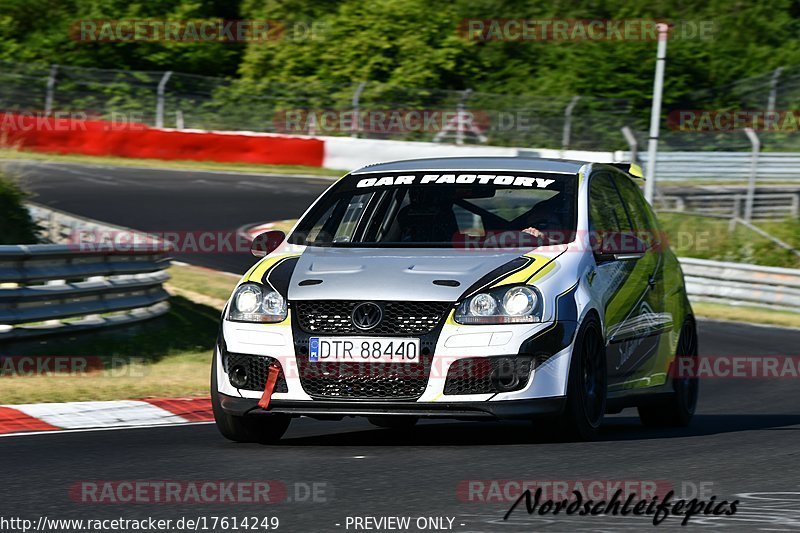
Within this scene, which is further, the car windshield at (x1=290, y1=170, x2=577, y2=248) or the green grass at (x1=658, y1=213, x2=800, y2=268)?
the green grass at (x1=658, y1=213, x2=800, y2=268)

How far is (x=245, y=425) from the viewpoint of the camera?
780cm

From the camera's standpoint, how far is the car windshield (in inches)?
323

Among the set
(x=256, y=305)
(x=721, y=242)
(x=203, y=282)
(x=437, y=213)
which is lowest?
(x=721, y=242)

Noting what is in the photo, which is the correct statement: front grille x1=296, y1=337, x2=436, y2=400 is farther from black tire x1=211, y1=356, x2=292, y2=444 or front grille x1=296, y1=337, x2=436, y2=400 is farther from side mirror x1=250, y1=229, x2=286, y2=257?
side mirror x1=250, y1=229, x2=286, y2=257

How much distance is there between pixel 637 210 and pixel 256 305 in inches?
113

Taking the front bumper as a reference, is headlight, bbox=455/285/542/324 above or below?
above

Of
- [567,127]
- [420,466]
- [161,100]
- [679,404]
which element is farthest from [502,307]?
[161,100]

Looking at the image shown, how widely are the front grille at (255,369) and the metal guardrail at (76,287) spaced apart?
13.5 feet

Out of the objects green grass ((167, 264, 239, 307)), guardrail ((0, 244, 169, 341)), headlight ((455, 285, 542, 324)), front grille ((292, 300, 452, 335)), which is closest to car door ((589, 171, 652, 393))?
headlight ((455, 285, 542, 324))

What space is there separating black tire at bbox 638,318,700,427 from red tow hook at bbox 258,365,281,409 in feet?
9.04

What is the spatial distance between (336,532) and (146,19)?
1574 inches

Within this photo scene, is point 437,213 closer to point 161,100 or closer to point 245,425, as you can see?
point 245,425

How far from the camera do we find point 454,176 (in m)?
8.58

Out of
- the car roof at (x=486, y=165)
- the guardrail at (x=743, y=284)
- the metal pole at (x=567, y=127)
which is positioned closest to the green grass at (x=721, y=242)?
the guardrail at (x=743, y=284)
